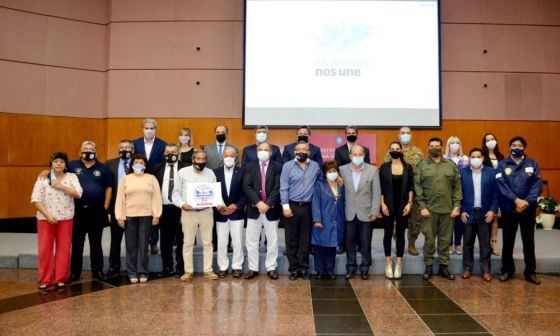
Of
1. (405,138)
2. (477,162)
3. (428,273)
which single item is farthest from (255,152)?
(477,162)

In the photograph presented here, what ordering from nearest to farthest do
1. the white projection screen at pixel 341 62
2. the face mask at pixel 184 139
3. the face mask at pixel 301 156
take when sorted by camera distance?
1. the face mask at pixel 301 156
2. the face mask at pixel 184 139
3. the white projection screen at pixel 341 62

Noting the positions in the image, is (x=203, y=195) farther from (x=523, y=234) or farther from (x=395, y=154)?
(x=523, y=234)

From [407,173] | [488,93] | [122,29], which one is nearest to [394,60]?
[488,93]

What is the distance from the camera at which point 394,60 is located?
7.52 metres

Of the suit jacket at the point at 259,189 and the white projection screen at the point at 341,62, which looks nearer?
the suit jacket at the point at 259,189

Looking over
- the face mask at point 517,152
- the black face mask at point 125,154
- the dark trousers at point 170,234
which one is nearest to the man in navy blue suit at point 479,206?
→ the face mask at point 517,152

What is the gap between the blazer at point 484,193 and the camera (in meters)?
4.57

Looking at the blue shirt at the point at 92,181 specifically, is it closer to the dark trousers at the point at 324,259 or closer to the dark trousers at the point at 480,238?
the dark trousers at the point at 324,259

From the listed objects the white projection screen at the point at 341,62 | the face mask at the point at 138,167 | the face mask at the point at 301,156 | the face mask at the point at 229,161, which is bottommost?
the face mask at the point at 138,167

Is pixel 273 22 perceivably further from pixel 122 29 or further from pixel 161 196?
pixel 161 196

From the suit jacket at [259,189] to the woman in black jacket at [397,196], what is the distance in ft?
3.93

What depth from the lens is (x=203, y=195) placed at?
4523 millimetres

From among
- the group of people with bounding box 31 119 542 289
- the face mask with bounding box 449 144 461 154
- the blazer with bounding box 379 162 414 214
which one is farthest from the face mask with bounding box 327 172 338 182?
the face mask with bounding box 449 144 461 154

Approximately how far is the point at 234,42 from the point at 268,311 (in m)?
5.64
